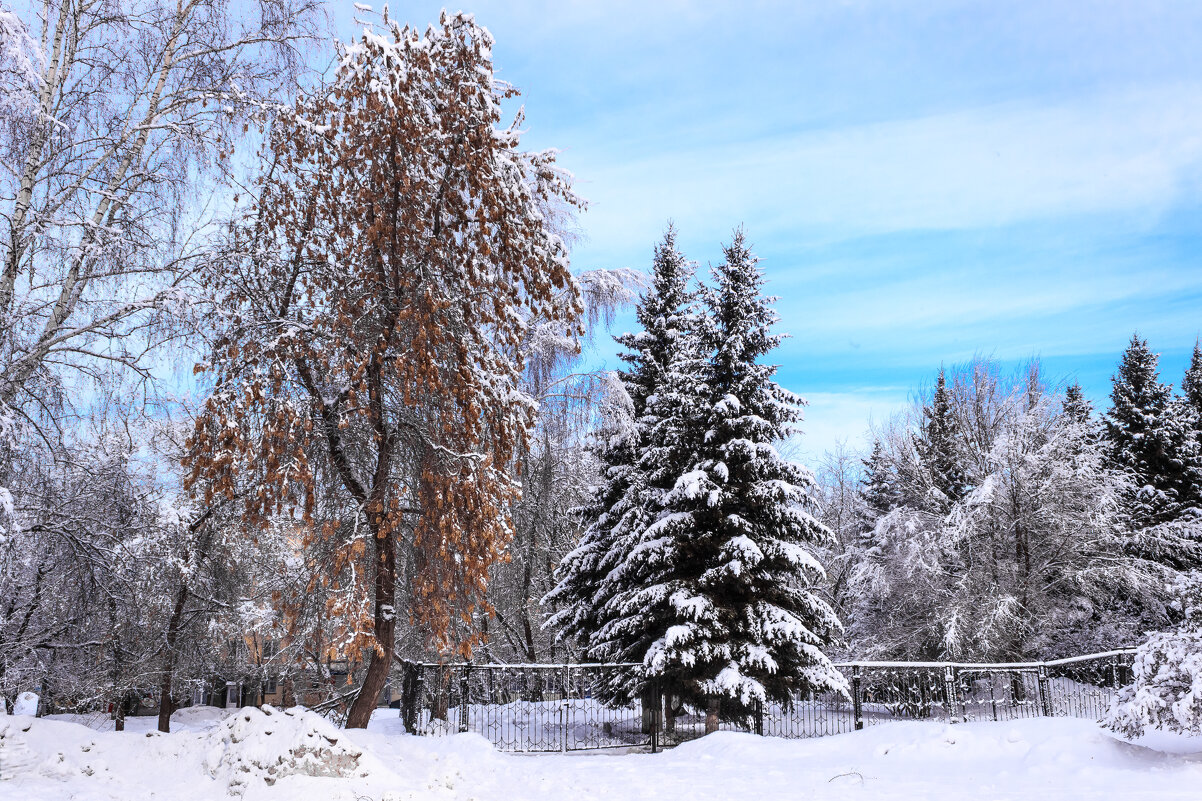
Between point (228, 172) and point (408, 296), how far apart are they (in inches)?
103

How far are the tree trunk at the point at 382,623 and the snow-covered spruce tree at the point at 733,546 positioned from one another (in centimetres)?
611

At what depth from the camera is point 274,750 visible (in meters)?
7.57

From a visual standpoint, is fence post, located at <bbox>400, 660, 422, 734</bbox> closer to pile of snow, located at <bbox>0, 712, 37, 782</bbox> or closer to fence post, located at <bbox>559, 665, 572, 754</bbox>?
fence post, located at <bbox>559, 665, 572, 754</bbox>

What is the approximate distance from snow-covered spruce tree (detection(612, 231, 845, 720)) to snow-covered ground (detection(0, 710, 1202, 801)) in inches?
82.9

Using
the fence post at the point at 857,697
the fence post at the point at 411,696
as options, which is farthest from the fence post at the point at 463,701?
the fence post at the point at 857,697

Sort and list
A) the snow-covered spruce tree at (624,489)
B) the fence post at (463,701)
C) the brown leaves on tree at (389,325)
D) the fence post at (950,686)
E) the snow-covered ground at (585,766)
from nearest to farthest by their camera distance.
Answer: the snow-covered ground at (585,766) < the brown leaves on tree at (389,325) < the fence post at (463,701) < the fence post at (950,686) < the snow-covered spruce tree at (624,489)

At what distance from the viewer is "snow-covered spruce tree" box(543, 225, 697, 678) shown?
17453mm

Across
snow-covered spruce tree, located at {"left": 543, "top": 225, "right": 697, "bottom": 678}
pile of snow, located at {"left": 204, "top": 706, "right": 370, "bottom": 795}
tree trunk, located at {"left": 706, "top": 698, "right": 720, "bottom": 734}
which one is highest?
snow-covered spruce tree, located at {"left": 543, "top": 225, "right": 697, "bottom": 678}

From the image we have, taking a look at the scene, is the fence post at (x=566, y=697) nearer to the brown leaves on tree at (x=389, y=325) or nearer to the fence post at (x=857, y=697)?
the fence post at (x=857, y=697)

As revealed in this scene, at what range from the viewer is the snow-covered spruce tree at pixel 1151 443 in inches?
977

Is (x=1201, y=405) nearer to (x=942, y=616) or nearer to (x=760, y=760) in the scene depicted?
(x=942, y=616)

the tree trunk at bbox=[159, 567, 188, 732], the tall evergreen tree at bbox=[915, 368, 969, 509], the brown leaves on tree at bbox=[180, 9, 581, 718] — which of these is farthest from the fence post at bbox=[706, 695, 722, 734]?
the tall evergreen tree at bbox=[915, 368, 969, 509]

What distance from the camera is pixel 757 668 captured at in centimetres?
1473

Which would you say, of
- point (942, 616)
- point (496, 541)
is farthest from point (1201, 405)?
point (496, 541)
